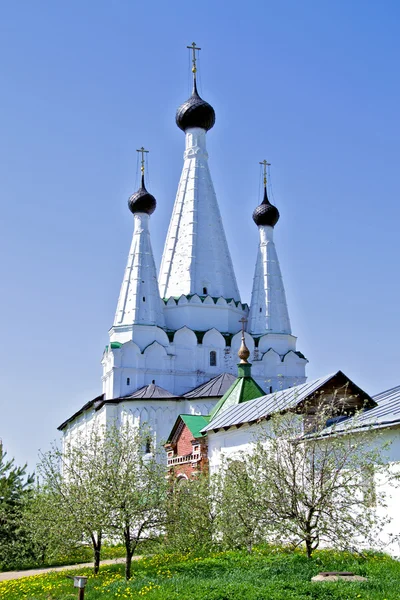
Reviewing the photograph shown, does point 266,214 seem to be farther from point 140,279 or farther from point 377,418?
point 377,418

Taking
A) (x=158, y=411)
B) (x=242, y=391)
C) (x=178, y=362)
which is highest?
(x=178, y=362)

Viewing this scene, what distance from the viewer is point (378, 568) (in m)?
8.50

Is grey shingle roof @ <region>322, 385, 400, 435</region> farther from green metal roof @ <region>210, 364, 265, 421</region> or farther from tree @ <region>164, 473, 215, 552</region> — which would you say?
green metal roof @ <region>210, 364, 265, 421</region>

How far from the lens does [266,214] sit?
104 feet

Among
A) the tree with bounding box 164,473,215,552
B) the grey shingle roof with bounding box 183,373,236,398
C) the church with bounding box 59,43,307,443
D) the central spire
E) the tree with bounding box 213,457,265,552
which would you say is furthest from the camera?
the central spire

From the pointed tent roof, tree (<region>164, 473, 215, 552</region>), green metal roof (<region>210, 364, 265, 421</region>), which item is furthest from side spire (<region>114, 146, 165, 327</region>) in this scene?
tree (<region>164, 473, 215, 552</region>)

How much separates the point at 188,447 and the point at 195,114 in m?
17.3

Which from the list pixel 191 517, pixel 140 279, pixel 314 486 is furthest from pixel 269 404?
pixel 140 279

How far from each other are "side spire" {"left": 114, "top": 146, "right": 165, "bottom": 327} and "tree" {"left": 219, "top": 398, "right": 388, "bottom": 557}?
1876 centimetres

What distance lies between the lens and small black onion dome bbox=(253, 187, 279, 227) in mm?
31609

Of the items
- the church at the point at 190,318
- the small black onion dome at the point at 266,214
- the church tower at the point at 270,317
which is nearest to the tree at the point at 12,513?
the church at the point at 190,318

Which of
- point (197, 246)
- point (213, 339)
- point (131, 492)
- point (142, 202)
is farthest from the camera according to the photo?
point (197, 246)

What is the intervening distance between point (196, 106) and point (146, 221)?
5.42m

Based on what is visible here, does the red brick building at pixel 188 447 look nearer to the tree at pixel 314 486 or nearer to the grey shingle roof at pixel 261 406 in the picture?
the grey shingle roof at pixel 261 406
